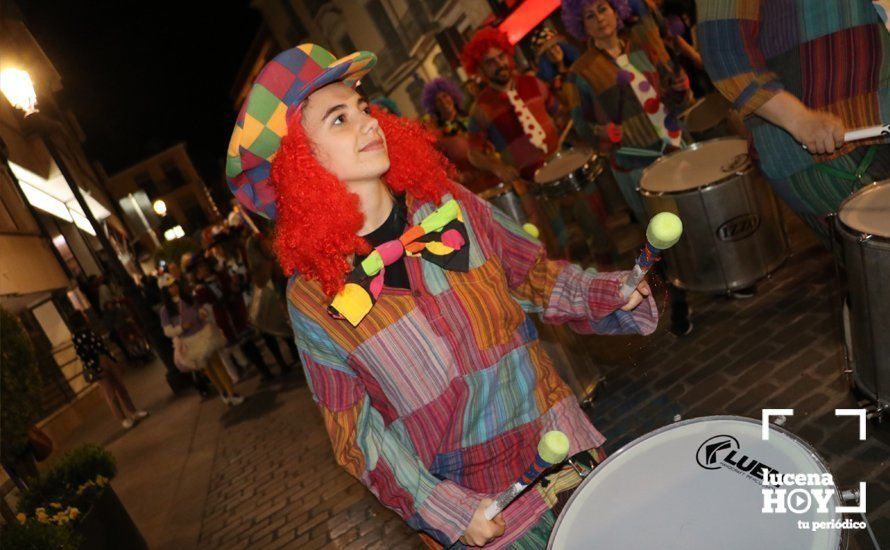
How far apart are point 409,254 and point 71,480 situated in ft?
13.1

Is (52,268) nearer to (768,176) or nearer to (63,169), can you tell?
(63,169)

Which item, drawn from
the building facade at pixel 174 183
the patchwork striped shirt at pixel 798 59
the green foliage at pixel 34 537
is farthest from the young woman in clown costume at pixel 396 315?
the building facade at pixel 174 183

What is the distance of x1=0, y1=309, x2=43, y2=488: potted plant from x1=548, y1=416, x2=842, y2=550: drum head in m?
4.02

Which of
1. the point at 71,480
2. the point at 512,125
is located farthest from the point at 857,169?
the point at 71,480

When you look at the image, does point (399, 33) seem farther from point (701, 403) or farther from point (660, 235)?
point (660, 235)

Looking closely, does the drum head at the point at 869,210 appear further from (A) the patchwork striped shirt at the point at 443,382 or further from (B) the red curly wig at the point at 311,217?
(B) the red curly wig at the point at 311,217

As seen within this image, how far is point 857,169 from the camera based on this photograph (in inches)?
85.0

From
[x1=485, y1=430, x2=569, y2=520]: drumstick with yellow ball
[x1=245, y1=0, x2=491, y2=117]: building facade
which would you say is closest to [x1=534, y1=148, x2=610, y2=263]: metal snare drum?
[x1=485, y1=430, x2=569, y2=520]: drumstick with yellow ball

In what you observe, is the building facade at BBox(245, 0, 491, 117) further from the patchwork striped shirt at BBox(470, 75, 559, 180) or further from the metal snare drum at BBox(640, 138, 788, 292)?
the metal snare drum at BBox(640, 138, 788, 292)

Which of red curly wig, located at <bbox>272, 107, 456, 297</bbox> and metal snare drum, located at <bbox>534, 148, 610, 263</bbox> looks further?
metal snare drum, located at <bbox>534, 148, 610, 263</bbox>

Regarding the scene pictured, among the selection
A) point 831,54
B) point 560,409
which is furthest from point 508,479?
point 831,54

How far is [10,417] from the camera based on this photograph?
3.94 metres

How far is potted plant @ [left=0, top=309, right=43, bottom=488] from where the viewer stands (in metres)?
3.94

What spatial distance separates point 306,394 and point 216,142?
123ft
